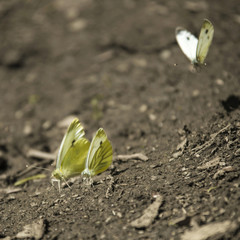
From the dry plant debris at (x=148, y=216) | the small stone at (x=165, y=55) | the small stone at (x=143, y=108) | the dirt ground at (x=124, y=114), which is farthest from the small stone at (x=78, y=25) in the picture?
the dry plant debris at (x=148, y=216)

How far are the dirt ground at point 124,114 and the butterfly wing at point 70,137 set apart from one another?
33 centimetres

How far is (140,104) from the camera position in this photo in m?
4.74

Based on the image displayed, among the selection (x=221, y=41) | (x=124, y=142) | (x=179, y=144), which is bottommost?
(x=124, y=142)

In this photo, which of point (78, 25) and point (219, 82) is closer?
point (219, 82)

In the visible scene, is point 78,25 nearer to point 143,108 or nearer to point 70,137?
point 143,108

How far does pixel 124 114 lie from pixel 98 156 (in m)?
1.70

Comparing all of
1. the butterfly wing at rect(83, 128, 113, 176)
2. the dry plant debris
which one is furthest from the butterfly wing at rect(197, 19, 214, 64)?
the dry plant debris

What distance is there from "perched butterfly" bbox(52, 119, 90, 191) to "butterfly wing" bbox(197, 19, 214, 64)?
1.40 metres

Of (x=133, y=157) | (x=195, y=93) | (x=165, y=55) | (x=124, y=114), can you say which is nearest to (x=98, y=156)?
(x=133, y=157)

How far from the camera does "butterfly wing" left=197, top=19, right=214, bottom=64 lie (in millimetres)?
2857

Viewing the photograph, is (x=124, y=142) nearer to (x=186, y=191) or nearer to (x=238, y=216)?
(x=186, y=191)

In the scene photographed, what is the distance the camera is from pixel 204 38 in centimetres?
296

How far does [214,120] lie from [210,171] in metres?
0.90

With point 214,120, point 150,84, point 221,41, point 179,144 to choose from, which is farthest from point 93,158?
point 221,41
